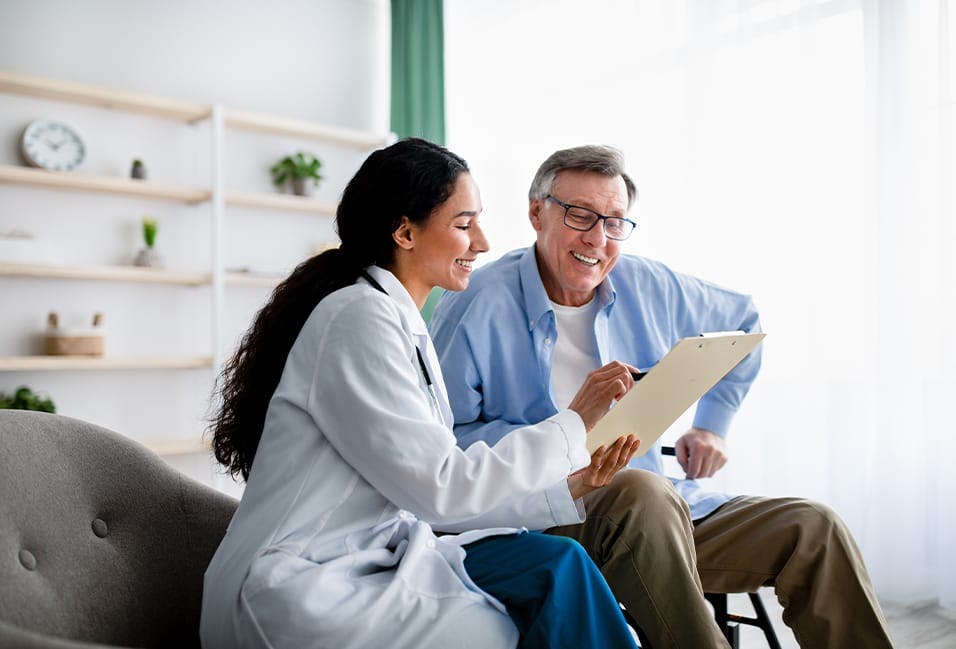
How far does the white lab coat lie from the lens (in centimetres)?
107

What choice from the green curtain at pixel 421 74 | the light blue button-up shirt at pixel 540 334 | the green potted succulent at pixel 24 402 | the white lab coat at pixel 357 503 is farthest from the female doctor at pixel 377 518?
the green curtain at pixel 421 74

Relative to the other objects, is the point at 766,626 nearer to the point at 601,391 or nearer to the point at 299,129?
the point at 601,391

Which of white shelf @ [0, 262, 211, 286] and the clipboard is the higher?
white shelf @ [0, 262, 211, 286]

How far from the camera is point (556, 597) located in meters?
1.16

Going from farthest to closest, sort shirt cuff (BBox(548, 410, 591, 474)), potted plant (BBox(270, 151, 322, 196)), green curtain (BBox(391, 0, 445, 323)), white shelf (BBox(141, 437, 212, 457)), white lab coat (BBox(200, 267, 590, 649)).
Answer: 1. green curtain (BBox(391, 0, 445, 323))
2. potted plant (BBox(270, 151, 322, 196))
3. white shelf (BBox(141, 437, 212, 457))
4. shirt cuff (BBox(548, 410, 591, 474))
5. white lab coat (BBox(200, 267, 590, 649))

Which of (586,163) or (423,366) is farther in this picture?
(586,163)

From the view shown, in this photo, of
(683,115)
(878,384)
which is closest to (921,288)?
(878,384)

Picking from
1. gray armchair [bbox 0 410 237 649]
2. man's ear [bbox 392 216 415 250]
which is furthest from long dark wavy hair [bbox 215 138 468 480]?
gray armchair [bbox 0 410 237 649]

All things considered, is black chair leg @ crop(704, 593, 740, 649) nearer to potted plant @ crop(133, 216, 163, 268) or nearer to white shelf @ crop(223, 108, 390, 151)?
potted plant @ crop(133, 216, 163, 268)

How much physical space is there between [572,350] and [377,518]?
2.84 ft

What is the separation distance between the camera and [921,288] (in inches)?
119

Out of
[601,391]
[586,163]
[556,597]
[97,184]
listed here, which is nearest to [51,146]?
[97,184]

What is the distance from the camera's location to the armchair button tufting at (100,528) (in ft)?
4.35

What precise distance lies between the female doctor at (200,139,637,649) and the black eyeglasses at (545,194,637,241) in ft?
2.42
